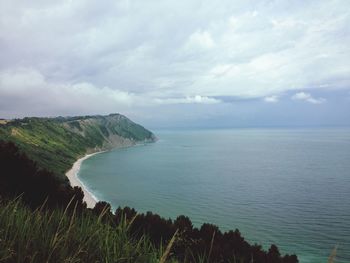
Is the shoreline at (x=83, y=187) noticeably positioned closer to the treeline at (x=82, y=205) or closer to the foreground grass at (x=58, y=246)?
the treeline at (x=82, y=205)

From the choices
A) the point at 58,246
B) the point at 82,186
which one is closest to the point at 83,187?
the point at 82,186

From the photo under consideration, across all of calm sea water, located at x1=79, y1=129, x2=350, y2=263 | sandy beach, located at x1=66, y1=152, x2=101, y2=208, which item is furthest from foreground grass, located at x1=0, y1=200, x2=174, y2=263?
sandy beach, located at x1=66, y1=152, x2=101, y2=208

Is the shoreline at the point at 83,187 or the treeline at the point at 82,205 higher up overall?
the treeline at the point at 82,205

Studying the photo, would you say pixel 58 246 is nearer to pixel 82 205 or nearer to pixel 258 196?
pixel 82 205

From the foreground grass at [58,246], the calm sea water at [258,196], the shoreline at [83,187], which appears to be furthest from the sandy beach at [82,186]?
the foreground grass at [58,246]

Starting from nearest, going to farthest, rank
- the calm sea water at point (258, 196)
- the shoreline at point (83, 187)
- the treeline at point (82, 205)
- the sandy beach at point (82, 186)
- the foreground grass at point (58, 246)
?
the foreground grass at point (58, 246) < the treeline at point (82, 205) < the calm sea water at point (258, 196) < the sandy beach at point (82, 186) < the shoreline at point (83, 187)

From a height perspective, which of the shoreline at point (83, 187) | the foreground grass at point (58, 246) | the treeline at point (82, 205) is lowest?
the shoreline at point (83, 187)

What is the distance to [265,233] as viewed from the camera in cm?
6431

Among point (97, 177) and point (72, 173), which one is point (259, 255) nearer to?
point (97, 177)

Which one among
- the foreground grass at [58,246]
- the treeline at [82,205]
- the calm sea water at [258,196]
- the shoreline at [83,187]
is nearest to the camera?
the foreground grass at [58,246]

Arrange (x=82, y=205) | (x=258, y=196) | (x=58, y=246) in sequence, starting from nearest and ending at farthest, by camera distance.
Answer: (x=58, y=246)
(x=82, y=205)
(x=258, y=196)

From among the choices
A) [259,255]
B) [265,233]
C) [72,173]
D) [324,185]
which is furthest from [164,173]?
[259,255]

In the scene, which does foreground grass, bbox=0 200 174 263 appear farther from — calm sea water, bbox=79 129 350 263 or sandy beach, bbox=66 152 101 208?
sandy beach, bbox=66 152 101 208

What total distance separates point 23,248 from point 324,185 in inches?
4289
